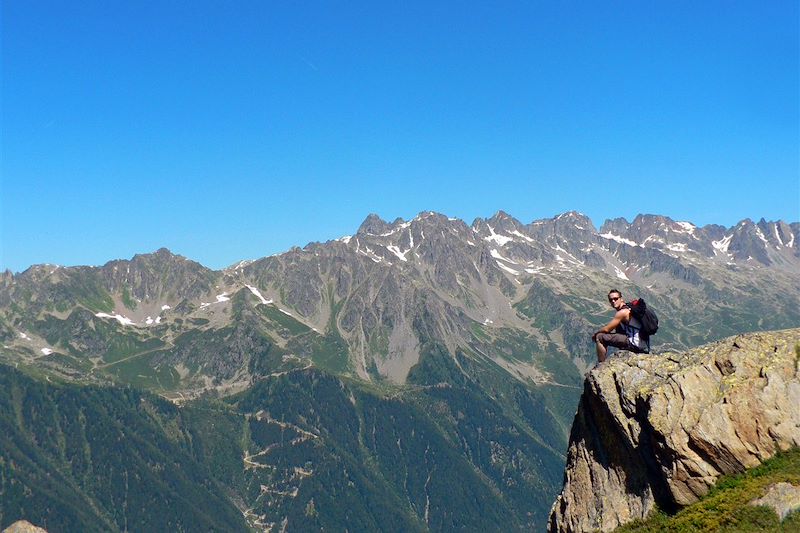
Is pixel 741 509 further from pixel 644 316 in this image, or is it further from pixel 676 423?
pixel 644 316

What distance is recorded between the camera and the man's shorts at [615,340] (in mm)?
32406

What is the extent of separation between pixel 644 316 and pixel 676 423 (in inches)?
196

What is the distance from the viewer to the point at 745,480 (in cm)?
2916

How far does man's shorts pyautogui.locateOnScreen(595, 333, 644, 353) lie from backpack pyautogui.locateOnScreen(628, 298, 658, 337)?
1.01 meters

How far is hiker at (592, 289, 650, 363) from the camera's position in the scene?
31.6 metres

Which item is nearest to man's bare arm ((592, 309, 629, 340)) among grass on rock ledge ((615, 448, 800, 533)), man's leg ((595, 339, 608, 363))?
man's leg ((595, 339, 608, 363))

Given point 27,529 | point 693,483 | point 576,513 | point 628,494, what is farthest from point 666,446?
point 27,529

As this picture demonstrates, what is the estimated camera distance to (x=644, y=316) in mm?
31500

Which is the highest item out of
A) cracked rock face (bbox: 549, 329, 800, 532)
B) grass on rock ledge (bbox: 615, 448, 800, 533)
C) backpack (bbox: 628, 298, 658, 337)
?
backpack (bbox: 628, 298, 658, 337)

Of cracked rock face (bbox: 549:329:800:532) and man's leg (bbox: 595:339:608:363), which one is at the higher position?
man's leg (bbox: 595:339:608:363)

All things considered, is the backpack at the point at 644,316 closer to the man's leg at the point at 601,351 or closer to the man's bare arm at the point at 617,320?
the man's bare arm at the point at 617,320

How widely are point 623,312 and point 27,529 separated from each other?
194ft

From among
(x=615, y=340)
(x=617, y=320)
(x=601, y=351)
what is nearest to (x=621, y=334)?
(x=615, y=340)

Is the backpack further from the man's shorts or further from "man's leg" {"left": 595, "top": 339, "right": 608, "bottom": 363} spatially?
"man's leg" {"left": 595, "top": 339, "right": 608, "bottom": 363}
